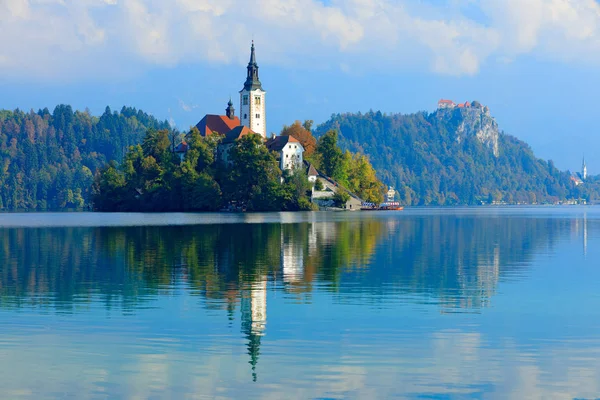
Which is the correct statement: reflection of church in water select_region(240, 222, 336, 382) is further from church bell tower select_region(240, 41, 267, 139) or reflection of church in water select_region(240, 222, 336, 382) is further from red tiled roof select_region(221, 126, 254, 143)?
church bell tower select_region(240, 41, 267, 139)

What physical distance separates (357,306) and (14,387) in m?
10.2

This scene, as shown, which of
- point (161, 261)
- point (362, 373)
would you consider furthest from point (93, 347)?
point (161, 261)

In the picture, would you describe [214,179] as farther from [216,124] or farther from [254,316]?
[254,316]

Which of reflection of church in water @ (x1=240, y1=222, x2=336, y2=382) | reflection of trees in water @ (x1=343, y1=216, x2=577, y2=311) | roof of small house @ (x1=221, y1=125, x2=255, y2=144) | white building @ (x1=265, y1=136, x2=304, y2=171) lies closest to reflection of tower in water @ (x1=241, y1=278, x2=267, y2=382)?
reflection of church in water @ (x1=240, y1=222, x2=336, y2=382)

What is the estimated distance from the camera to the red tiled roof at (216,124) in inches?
6304

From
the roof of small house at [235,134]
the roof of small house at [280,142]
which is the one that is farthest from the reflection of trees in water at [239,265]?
the roof of small house at [235,134]

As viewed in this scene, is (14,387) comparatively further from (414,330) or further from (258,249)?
(258,249)

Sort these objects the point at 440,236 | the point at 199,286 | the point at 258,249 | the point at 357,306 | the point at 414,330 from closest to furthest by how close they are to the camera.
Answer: the point at 414,330 < the point at 357,306 < the point at 199,286 < the point at 258,249 < the point at 440,236

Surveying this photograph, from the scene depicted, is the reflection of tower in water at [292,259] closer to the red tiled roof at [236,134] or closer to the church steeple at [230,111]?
the red tiled roof at [236,134]

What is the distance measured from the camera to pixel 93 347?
1675 cm

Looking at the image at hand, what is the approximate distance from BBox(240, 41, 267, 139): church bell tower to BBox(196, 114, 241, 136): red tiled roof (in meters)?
2.83

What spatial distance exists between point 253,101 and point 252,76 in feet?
16.2

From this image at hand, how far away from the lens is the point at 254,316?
66.7ft

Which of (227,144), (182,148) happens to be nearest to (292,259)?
(227,144)
